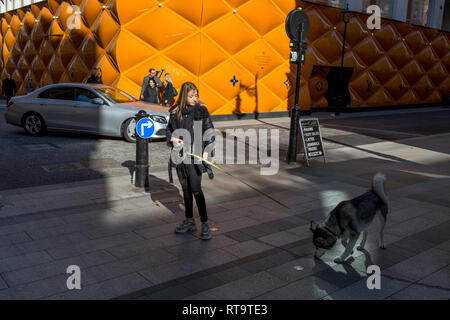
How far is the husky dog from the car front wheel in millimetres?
10651

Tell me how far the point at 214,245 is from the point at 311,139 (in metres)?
5.98

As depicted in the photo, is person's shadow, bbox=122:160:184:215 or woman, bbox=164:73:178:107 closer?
person's shadow, bbox=122:160:184:215

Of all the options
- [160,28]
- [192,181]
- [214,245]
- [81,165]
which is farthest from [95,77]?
[214,245]

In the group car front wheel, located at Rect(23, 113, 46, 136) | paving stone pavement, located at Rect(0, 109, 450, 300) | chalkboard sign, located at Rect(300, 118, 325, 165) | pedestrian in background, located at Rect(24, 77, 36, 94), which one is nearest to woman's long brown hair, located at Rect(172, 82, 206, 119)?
paving stone pavement, located at Rect(0, 109, 450, 300)

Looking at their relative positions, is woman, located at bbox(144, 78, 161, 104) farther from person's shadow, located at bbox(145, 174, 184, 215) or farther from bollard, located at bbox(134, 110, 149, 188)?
bollard, located at bbox(134, 110, 149, 188)

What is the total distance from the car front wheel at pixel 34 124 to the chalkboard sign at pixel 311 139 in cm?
769

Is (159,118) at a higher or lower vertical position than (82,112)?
lower

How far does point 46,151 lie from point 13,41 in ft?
63.4

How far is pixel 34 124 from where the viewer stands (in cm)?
1320

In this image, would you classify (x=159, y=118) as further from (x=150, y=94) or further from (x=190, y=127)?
(x=190, y=127)

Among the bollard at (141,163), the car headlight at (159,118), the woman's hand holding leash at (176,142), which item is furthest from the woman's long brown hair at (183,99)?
the car headlight at (159,118)

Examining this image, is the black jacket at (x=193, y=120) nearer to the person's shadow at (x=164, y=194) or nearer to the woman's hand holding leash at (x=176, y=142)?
the woman's hand holding leash at (x=176, y=142)

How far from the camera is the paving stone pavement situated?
169 inches

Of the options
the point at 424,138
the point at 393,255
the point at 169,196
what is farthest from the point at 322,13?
the point at 393,255
